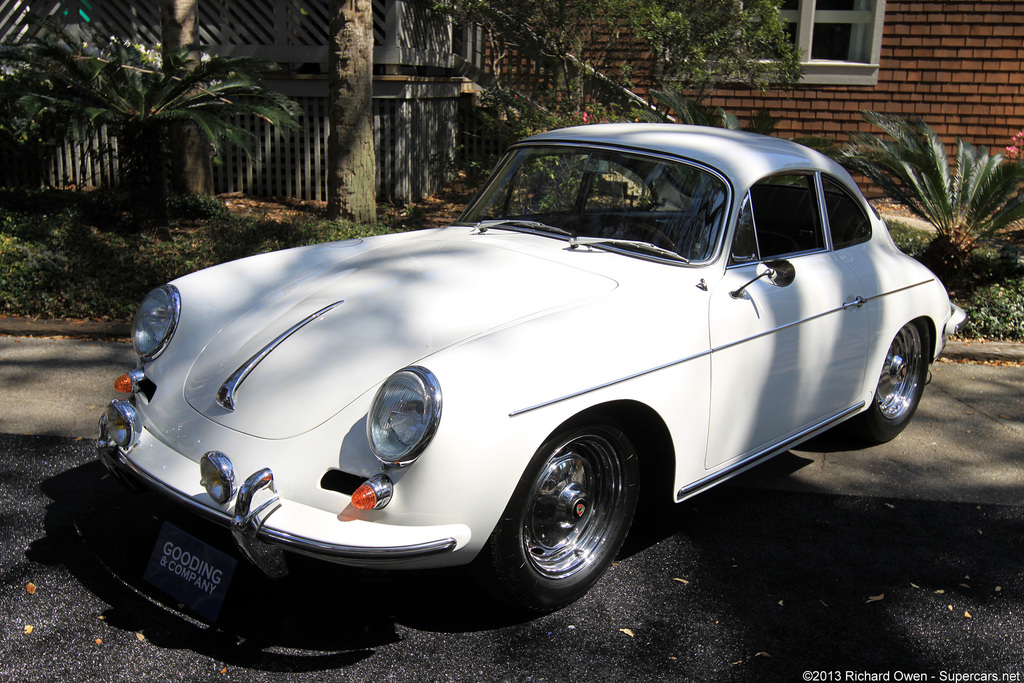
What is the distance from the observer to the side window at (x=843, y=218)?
4.34 meters

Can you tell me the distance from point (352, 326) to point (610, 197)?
1.47m

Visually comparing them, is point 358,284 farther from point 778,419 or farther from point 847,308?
point 847,308

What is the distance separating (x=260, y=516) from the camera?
8.57 ft

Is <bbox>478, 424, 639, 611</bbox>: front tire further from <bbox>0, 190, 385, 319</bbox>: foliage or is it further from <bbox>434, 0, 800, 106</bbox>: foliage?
<bbox>434, 0, 800, 106</bbox>: foliage

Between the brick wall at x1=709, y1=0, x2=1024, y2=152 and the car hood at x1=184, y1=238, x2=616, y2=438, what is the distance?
9573mm

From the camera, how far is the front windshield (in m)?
3.72

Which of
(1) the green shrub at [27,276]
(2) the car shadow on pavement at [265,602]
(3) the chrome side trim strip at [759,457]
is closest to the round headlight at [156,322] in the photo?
(2) the car shadow on pavement at [265,602]

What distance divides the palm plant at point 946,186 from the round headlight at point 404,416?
20.2 ft

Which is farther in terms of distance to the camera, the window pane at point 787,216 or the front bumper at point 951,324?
the front bumper at point 951,324

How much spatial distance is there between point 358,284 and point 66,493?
169 cm

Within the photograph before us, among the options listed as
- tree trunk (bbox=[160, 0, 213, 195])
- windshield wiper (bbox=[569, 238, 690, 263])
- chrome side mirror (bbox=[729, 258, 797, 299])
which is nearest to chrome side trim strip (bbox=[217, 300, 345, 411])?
windshield wiper (bbox=[569, 238, 690, 263])

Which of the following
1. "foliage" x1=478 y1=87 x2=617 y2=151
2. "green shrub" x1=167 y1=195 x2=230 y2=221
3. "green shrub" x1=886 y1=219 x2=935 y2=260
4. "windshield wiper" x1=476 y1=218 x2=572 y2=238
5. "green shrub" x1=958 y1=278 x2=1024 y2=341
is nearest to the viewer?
"windshield wiper" x1=476 y1=218 x2=572 y2=238

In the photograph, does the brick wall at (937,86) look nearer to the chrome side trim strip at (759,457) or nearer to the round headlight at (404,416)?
the chrome side trim strip at (759,457)

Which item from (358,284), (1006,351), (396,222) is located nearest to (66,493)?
(358,284)
